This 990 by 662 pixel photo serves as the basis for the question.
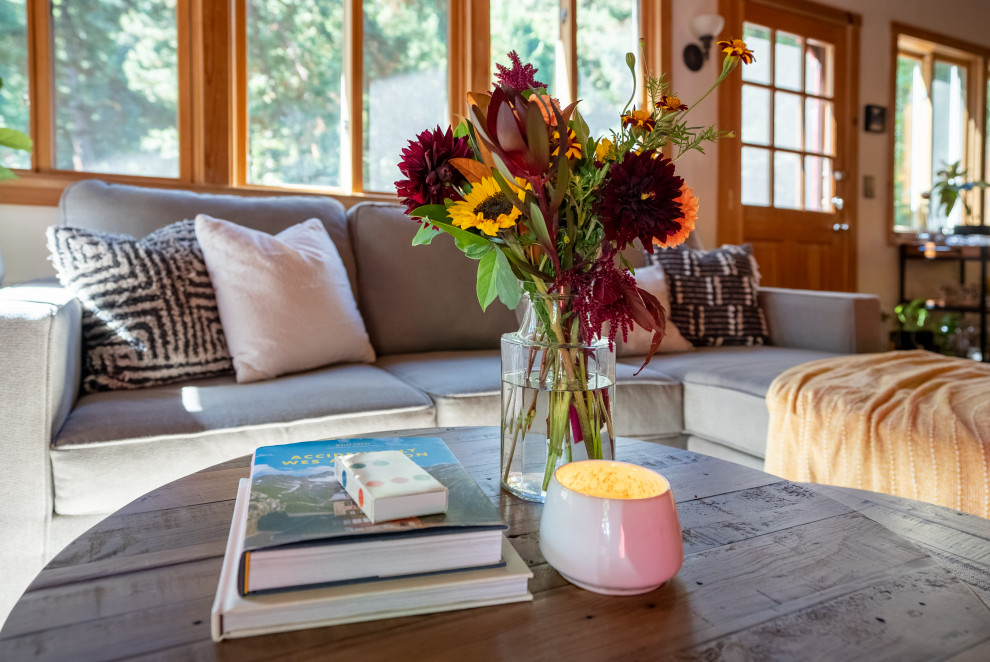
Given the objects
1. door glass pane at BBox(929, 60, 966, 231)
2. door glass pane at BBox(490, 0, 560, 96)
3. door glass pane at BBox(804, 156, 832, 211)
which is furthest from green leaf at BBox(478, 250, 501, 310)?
door glass pane at BBox(929, 60, 966, 231)

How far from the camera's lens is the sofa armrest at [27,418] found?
1.27 meters

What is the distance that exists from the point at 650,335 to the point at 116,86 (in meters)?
2.04

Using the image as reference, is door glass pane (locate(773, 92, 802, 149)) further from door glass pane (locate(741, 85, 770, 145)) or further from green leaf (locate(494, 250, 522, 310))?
green leaf (locate(494, 250, 522, 310))

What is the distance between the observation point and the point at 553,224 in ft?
2.34

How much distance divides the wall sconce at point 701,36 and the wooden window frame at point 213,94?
119cm

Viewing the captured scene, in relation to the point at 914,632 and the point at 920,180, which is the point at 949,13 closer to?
the point at 920,180

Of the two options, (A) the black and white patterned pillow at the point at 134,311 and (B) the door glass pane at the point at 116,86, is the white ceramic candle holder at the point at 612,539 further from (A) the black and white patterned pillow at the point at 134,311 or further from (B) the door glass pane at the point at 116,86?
(B) the door glass pane at the point at 116,86

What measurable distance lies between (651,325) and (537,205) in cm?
17

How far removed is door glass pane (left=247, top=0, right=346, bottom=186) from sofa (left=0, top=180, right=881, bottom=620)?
0.57 metres

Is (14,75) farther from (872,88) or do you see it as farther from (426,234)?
(872,88)

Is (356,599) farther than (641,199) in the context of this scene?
No

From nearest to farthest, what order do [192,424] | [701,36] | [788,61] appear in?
1. [192,424]
2. [701,36]
3. [788,61]

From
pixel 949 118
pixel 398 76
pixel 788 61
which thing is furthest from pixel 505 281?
pixel 949 118

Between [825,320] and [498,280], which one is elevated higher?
[498,280]
